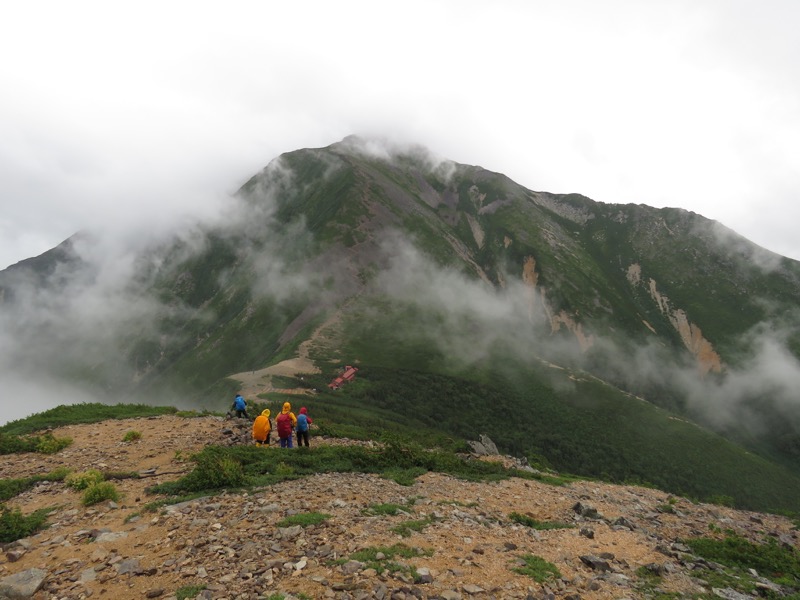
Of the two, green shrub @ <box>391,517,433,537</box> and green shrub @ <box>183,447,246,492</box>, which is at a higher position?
green shrub @ <box>183,447,246,492</box>

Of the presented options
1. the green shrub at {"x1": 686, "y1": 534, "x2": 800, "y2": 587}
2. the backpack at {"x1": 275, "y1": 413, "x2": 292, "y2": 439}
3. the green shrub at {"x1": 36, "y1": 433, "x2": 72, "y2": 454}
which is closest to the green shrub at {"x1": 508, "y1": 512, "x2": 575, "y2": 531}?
the green shrub at {"x1": 686, "y1": 534, "x2": 800, "y2": 587}

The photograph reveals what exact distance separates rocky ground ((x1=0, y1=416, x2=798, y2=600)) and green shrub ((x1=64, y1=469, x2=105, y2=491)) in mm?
338

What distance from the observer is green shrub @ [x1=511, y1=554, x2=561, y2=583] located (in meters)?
12.5

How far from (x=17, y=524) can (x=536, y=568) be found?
1718cm

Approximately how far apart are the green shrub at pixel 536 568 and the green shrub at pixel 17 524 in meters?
16.0

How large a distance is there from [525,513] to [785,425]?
213 m

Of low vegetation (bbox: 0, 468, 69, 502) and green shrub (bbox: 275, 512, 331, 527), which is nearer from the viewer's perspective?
green shrub (bbox: 275, 512, 331, 527)

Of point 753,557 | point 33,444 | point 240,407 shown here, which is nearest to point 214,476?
point 240,407

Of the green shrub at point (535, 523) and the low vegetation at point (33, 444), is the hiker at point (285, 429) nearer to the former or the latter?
the low vegetation at point (33, 444)

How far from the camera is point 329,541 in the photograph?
12930mm

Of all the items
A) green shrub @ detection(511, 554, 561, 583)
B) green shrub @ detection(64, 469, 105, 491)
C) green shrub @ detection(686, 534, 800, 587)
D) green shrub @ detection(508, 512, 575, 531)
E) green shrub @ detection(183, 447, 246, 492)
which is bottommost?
green shrub @ detection(686, 534, 800, 587)

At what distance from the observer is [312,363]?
137m

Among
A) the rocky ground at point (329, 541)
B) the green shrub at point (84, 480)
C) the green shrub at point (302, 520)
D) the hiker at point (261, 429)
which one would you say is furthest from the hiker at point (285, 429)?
the green shrub at point (302, 520)

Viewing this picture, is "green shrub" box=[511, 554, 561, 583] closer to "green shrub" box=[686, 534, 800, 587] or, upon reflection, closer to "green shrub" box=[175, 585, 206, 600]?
"green shrub" box=[175, 585, 206, 600]
